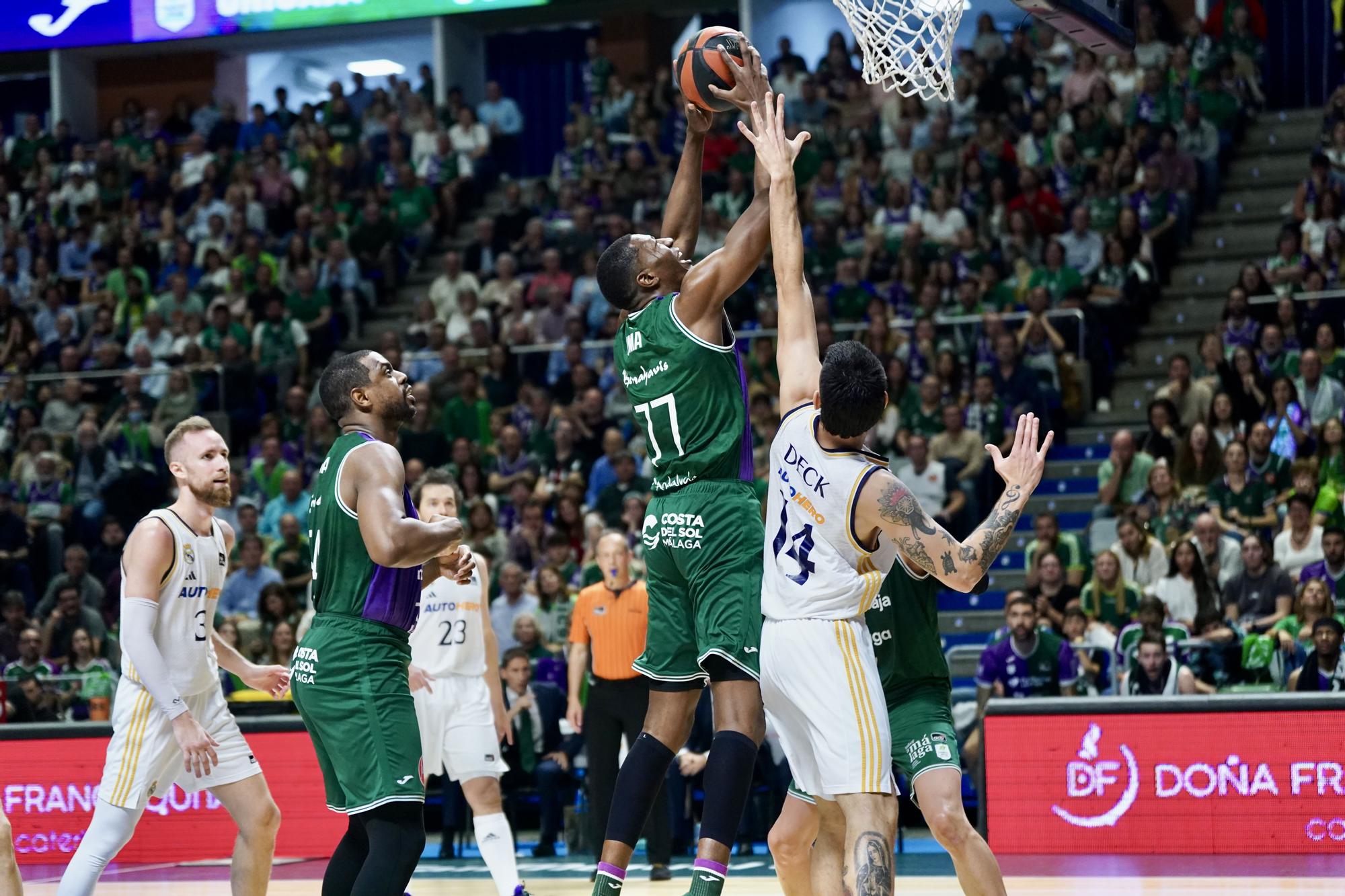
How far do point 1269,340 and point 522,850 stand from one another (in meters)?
7.25

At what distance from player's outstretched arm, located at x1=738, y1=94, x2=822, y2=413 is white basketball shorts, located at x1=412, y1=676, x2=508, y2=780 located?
3789 mm

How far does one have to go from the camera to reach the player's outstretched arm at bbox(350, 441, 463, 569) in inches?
210

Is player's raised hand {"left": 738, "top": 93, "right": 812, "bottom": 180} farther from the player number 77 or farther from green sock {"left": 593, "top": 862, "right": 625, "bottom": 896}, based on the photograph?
green sock {"left": 593, "top": 862, "right": 625, "bottom": 896}

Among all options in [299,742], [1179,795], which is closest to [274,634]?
[299,742]

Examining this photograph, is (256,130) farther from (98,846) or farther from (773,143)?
(773,143)

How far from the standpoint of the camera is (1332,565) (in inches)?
470

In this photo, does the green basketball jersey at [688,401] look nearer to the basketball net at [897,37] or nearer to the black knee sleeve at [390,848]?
the black knee sleeve at [390,848]

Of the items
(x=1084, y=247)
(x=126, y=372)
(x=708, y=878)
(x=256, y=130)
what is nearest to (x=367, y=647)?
(x=708, y=878)

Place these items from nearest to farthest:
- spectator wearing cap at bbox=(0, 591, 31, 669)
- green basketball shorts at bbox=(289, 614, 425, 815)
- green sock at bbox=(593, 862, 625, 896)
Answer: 1. green basketball shorts at bbox=(289, 614, 425, 815)
2. green sock at bbox=(593, 862, 625, 896)
3. spectator wearing cap at bbox=(0, 591, 31, 669)

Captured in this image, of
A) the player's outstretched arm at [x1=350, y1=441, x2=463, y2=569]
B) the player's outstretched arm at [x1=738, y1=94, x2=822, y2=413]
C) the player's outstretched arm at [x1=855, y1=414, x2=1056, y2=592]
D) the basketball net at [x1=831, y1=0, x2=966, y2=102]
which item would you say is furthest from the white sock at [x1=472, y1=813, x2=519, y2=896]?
the basketball net at [x1=831, y1=0, x2=966, y2=102]

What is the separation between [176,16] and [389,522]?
17871mm

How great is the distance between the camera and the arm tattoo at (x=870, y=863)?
525 centimetres

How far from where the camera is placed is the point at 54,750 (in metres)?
11.4

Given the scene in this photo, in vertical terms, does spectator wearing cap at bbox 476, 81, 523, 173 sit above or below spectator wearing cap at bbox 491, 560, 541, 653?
above
